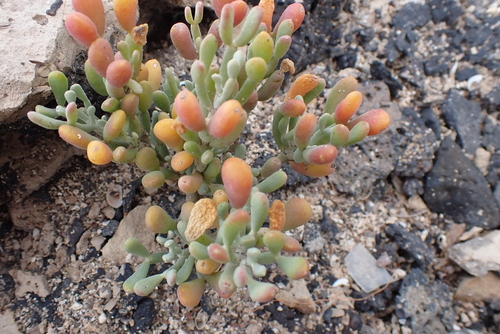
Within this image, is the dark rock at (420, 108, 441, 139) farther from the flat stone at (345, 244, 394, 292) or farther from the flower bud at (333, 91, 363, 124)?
the flower bud at (333, 91, 363, 124)

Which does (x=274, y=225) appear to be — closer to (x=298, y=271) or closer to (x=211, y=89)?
(x=298, y=271)

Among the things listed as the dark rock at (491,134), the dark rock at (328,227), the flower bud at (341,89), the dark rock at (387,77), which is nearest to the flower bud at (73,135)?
the flower bud at (341,89)

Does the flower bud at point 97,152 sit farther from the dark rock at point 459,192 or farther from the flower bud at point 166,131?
the dark rock at point 459,192

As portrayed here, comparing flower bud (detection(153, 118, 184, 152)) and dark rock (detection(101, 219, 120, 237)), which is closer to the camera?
flower bud (detection(153, 118, 184, 152))

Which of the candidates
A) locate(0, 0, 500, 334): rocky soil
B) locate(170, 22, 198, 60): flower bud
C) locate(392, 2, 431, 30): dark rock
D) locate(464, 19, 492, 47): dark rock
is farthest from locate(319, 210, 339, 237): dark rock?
locate(464, 19, 492, 47): dark rock

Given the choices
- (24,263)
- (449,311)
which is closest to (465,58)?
(449,311)

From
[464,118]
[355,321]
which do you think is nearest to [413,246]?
[355,321]

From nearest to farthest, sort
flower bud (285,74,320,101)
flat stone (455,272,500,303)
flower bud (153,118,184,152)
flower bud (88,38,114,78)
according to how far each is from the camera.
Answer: flower bud (88,38,114,78)
flower bud (153,118,184,152)
flower bud (285,74,320,101)
flat stone (455,272,500,303)

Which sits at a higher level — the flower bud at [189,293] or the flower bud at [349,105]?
the flower bud at [349,105]
